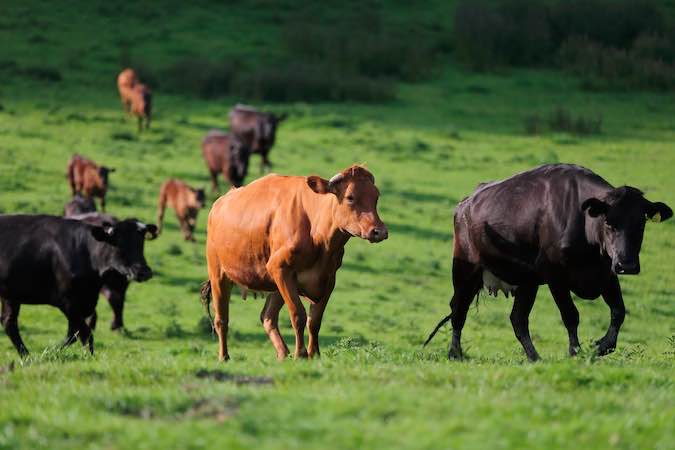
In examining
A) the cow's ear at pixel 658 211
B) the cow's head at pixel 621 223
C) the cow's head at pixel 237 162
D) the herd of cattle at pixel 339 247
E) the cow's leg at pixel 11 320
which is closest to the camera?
the herd of cattle at pixel 339 247

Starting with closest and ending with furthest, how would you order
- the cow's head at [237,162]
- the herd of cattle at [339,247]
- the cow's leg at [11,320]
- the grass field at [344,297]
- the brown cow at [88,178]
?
the grass field at [344,297], the herd of cattle at [339,247], the cow's leg at [11,320], the brown cow at [88,178], the cow's head at [237,162]

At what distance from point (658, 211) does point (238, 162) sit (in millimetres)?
18062

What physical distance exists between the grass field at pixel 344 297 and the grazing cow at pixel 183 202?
347 millimetres

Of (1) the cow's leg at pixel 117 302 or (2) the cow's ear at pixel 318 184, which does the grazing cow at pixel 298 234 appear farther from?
(1) the cow's leg at pixel 117 302

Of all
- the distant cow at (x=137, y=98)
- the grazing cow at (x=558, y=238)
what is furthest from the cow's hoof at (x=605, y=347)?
the distant cow at (x=137, y=98)

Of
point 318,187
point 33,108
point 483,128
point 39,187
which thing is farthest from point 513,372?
point 33,108

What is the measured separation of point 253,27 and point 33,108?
13.1m

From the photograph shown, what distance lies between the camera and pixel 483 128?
36.2 meters

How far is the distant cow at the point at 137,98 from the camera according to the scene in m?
35.1

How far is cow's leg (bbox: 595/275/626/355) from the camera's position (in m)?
12.0

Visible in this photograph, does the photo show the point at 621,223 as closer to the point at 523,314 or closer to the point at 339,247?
the point at 523,314

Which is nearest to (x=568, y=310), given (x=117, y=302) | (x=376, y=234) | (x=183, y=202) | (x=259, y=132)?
(x=376, y=234)

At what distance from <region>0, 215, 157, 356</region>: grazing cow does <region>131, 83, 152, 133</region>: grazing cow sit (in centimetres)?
1952

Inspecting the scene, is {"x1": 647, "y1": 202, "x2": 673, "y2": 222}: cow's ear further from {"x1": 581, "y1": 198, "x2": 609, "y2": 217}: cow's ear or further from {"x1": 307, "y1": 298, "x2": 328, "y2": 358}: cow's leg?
{"x1": 307, "y1": 298, "x2": 328, "y2": 358}: cow's leg
